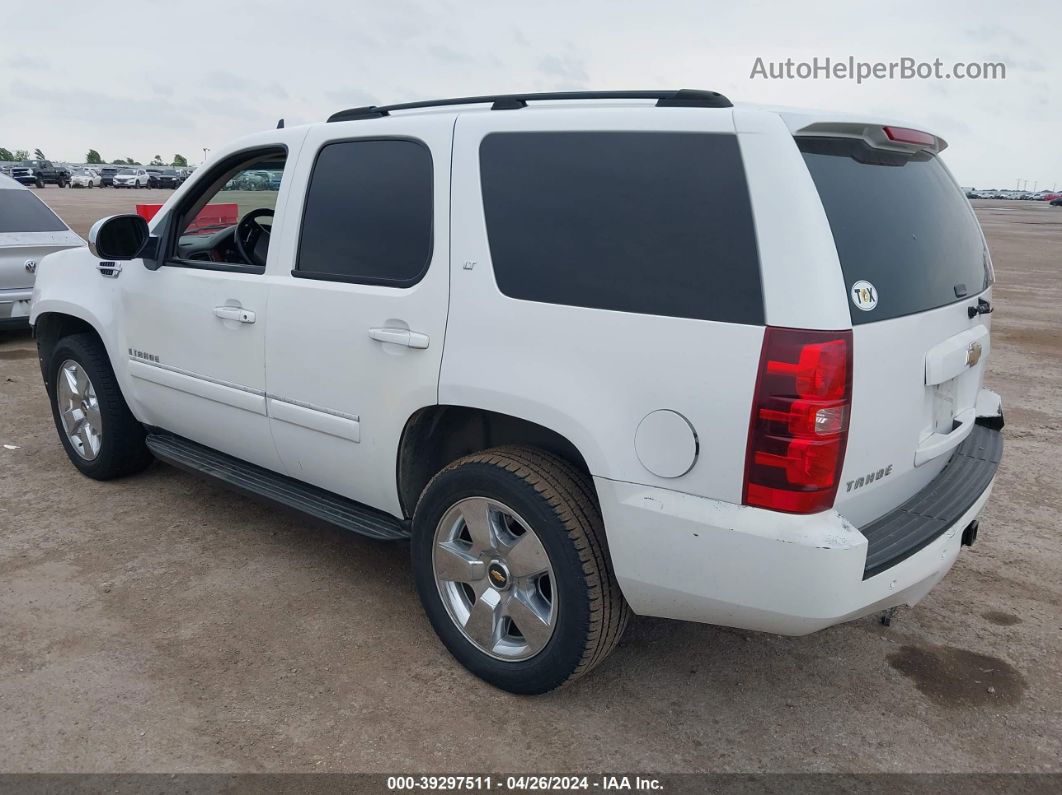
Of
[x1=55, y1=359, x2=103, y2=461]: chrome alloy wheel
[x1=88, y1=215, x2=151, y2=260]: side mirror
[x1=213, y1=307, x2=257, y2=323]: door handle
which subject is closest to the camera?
[x1=213, y1=307, x2=257, y2=323]: door handle

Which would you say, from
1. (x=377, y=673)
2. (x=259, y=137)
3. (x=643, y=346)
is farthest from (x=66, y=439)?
(x=643, y=346)

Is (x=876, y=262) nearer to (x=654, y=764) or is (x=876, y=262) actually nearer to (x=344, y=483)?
(x=654, y=764)

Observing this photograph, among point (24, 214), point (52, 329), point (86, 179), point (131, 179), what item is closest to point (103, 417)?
point (52, 329)

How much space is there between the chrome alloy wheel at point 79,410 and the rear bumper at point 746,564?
11.1 ft

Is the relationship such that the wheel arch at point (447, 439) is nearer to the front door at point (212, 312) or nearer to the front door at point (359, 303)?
the front door at point (359, 303)

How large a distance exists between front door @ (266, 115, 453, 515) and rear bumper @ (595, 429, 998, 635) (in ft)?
2.88

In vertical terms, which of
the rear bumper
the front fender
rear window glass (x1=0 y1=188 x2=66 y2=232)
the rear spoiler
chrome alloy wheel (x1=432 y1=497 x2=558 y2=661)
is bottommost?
chrome alloy wheel (x1=432 y1=497 x2=558 y2=661)

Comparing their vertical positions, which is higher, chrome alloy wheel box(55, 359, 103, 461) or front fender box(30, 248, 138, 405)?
front fender box(30, 248, 138, 405)

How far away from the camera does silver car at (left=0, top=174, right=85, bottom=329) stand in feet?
26.7

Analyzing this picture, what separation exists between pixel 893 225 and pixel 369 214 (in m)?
1.85

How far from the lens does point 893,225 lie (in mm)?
2609

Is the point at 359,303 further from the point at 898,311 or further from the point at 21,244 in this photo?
the point at 21,244

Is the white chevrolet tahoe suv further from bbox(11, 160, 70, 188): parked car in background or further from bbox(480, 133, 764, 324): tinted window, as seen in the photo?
bbox(11, 160, 70, 188): parked car in background

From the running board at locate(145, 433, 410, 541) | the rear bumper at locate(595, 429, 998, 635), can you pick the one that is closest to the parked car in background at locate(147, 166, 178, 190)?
the running board at locate(145, 433, 410, 541)
